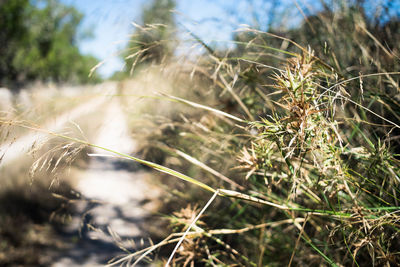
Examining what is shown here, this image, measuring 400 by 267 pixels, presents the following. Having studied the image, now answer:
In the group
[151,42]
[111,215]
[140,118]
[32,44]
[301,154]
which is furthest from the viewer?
[32,44]

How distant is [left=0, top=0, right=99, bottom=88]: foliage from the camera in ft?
34.2

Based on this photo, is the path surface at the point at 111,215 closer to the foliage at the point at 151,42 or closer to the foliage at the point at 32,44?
the foliage at the point at 151,42

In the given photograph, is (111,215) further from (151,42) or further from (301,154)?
(301,154)

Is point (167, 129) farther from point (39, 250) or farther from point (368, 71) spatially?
point (39, 250)

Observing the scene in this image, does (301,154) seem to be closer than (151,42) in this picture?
Yes

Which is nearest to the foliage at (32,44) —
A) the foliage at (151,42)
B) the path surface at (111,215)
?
the path surface at (111,215)

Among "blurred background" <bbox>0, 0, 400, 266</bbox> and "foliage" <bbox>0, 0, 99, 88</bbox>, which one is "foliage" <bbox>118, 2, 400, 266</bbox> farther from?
"foliage" <bbox>0, 0, 99, 88</bbox>

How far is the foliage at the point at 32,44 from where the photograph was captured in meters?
10.4

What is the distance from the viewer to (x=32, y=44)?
42.2 ft

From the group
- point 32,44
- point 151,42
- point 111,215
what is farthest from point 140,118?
point 32,44

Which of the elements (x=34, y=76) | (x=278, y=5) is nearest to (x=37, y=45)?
(x=34, y=76)

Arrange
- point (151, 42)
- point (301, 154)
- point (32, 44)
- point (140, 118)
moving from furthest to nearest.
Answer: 1. point (32, 44)
2. point (140, 118)
3. point (151, 42)
4. point (301, 154)

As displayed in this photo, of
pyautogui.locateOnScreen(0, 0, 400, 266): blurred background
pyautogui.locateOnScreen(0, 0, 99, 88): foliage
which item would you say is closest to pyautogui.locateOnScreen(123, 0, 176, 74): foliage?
pyautogui.locateOnScreen(0, 0, 400, 266): blurred background

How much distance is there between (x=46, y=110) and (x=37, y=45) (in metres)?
15.2
